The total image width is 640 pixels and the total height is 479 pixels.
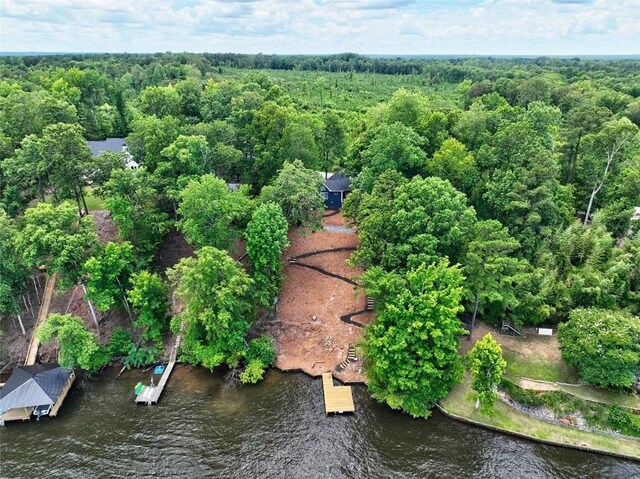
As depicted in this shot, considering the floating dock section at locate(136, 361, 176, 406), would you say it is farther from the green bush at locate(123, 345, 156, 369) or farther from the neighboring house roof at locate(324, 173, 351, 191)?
the neighboring house roof at locate(324, 173, 351, 191)

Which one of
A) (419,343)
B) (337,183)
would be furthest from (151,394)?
(337,183)

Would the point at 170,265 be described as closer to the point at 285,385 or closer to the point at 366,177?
the point at 285,385

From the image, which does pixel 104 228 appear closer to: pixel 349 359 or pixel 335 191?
pixel 335 191

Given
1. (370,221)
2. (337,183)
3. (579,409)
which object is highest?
(370,221)

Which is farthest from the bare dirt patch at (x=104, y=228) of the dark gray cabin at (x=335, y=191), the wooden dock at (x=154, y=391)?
the dark gray cabin at (x=335, y=191)

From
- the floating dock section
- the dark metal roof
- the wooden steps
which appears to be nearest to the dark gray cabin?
the wooden steps

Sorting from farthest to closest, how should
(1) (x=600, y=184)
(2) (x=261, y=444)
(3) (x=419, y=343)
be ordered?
(1) (x=600, y=184)
(3) (x=419, y=343)
(2) (x=261, y=444)

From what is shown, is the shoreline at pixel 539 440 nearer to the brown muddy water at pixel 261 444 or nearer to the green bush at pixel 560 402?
the brown muddy water at pixel 261 444
